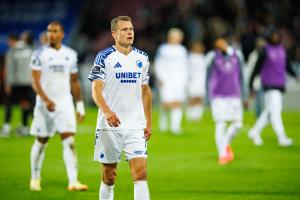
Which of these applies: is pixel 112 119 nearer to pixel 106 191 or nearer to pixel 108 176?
pixel 108 176

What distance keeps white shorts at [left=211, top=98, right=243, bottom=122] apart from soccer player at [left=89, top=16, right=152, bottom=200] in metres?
5.89

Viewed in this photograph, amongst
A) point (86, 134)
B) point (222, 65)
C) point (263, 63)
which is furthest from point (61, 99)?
point (86, 134)

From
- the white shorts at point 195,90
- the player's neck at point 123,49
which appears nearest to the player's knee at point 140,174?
the player's neck at point 123,49

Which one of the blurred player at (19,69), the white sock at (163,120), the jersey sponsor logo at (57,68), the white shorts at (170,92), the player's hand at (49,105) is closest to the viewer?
the player's hand at (49,105)

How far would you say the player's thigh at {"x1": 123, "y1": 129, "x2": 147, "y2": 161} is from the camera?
9.24m

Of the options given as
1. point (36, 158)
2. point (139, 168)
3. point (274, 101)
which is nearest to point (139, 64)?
point (139, 168)

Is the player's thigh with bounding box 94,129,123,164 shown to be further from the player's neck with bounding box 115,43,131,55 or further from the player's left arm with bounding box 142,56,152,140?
the player's neck with bounding box 115,43,131,55

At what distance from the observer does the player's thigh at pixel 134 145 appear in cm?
924

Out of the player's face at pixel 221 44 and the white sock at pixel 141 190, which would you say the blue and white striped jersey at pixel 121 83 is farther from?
the player's face at pixel 221 44

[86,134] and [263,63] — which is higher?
[263,63]

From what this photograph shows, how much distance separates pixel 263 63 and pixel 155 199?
7.11 m

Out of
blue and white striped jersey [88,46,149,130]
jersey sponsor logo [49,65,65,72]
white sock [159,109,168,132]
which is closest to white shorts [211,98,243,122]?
jersey sponsor logo [49,65,65,72]

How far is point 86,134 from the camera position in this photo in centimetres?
2128

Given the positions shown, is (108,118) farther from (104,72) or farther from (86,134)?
(86,134)
